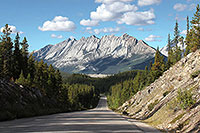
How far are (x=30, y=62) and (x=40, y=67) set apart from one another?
956 cm

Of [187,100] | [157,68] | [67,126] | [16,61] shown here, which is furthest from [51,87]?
[67,126]

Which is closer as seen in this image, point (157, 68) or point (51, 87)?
point (51, 87)

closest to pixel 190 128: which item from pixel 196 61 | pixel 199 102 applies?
pixel 199 102

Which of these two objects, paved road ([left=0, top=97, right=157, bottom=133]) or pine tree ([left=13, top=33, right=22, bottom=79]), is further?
pine tree ([left=13, top=33, right=22, bottom=79])

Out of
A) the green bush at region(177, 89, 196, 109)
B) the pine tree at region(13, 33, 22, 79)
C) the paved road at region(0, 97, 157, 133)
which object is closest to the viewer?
the paved road at region(0, 97, 157, 133)

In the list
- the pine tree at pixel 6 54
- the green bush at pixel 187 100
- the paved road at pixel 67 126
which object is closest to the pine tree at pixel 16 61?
the pine tree at pixel 6 54

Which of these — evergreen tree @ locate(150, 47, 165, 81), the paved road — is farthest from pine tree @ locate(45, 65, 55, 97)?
the paved road

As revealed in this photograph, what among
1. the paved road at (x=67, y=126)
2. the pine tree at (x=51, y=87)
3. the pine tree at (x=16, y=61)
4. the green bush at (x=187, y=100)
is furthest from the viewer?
the pine tree at (x=16, y=61)

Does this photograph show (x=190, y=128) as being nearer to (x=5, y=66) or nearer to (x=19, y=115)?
(x=19, y=115)

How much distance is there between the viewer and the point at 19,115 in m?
18.4

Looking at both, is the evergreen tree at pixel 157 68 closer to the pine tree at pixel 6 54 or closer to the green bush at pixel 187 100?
the pine tree at pixel 6 54

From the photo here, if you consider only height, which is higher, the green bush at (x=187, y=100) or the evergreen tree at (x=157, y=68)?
the evergreen tree at (x=157, y=68)

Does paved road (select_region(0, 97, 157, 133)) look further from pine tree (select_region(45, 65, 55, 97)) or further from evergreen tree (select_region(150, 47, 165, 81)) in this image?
evergreen tree (select_region(150, 47, 165, 81))

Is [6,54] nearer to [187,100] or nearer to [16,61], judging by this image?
[16,61]
